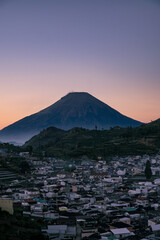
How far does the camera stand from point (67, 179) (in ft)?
105

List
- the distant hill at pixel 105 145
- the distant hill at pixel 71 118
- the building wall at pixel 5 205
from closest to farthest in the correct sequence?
the building wall at pixel 5 205
the distant hill at pixel 105 145
the distant hill at pixel 71 118

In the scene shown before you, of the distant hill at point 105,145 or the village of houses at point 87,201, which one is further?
the distant hill at point 105,145

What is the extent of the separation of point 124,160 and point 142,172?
8486 mm

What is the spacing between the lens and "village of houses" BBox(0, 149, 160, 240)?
14.6m

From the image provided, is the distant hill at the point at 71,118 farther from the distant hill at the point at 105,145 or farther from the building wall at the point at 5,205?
the building wall at the point at 5,205

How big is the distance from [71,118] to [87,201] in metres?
157

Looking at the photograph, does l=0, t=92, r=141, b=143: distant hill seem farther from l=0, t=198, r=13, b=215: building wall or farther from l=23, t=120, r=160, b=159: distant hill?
l=0, t=198, r=13, b=215: building wall

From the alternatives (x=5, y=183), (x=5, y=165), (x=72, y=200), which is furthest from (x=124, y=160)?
(x=72, y=200)

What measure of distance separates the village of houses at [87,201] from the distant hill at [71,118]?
132 m

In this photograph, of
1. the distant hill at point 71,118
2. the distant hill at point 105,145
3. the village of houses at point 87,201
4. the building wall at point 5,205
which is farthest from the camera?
the distant hill at point 71,118

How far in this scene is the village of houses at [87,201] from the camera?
1455 cm

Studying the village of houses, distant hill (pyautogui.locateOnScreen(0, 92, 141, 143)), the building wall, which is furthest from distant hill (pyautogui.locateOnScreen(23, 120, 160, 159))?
distant hill (pyautogui.locateOnScreen(0, 92, 141, 143))

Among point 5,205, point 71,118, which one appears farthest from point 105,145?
point 71,118

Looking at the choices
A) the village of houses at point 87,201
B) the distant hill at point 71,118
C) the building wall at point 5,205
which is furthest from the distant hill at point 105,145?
the distant hill at point 71,118
